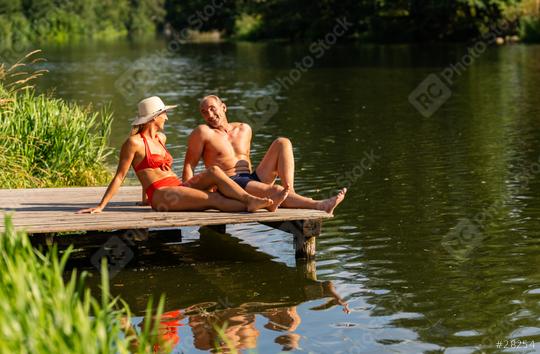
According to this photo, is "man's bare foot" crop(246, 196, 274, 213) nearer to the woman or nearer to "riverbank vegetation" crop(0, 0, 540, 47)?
the woman

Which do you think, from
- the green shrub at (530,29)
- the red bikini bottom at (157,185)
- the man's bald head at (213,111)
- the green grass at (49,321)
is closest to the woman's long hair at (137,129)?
the red bikini bottom at (157,185)

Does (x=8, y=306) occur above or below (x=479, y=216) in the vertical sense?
above

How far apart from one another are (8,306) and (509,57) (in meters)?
38.3

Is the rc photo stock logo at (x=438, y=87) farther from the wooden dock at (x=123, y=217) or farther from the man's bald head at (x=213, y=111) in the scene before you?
the wooden dock at (x=123, y=217)

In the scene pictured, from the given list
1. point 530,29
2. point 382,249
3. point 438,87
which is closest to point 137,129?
point 382,249

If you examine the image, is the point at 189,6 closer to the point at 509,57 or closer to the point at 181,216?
the point at 509,57

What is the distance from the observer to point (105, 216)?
9.75 meters

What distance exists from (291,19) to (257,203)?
214ft

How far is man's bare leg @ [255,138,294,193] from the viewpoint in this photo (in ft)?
33.3

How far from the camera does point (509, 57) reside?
41469 millimetres

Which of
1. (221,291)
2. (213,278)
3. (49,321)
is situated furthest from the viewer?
(213,278)

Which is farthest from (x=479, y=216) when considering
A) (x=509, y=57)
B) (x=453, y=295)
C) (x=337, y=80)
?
(x=509, y=57)

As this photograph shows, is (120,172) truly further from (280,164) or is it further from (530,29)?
(530,29)

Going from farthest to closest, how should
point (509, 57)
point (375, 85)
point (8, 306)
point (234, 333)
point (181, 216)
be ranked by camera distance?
point (509, 57) → point (375, 85) → point (181, 216) → point (234, 333) → point (8, 306)
